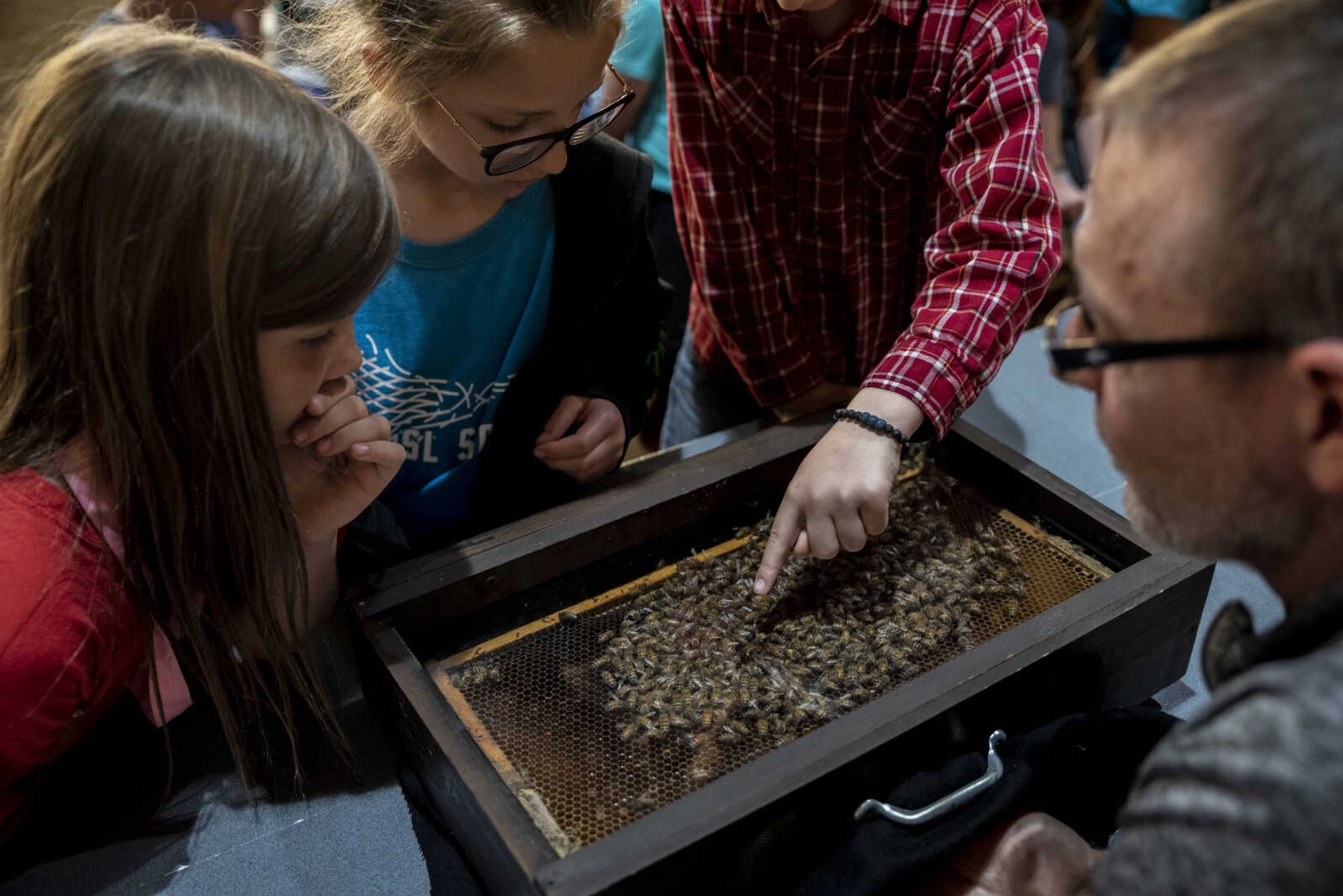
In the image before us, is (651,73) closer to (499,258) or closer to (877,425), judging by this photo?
(499,258)

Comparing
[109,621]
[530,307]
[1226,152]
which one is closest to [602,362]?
[530,307]

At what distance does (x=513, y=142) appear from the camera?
1.46 m

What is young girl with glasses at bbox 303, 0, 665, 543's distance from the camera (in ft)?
4.64

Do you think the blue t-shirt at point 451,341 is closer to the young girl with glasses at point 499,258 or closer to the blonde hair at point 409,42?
the young girl with glasses at point 499,258

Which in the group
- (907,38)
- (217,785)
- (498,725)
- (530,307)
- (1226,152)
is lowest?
(217,785)

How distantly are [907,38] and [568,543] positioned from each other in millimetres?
1033

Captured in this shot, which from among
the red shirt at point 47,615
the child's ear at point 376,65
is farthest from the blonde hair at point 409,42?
the red shirt at point 47,615

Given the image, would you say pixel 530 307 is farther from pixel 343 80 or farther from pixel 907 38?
pixel 907 38

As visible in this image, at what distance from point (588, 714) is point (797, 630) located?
0.35 metres

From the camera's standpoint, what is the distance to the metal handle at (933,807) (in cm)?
118

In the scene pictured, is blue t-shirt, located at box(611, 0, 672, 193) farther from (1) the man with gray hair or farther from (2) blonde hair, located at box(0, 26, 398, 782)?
(1) the man with gray hair

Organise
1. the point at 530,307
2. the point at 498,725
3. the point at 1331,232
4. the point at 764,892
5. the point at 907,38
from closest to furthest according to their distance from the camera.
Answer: the point at 1331,232 < the point at 764,892 < the point at 498,725 < the point at 907,38 < the point at 530,307

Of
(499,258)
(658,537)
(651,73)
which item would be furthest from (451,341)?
(651,73)

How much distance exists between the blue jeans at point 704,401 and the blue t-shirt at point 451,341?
570 millimetres
